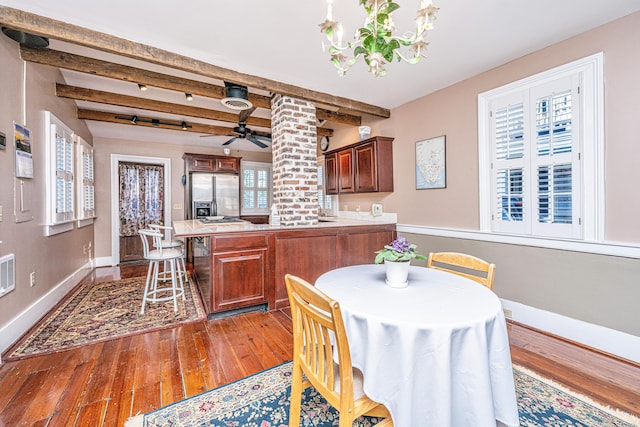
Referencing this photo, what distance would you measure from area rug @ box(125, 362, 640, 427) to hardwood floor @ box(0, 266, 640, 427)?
4.1 inches

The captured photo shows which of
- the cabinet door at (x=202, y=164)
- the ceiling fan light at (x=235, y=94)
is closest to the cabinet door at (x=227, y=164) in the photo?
the cabinet door at (x=202, y=164)

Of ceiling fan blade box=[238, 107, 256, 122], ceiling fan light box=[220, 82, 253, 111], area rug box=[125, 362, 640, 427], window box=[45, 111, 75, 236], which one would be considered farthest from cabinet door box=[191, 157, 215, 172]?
area rug box=[125, 362, 640, 427]

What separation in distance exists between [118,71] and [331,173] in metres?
3.23

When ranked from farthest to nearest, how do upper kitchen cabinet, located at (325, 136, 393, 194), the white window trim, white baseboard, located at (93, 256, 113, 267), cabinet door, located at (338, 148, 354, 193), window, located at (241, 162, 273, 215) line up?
window, located at (241, 162, 273, 215), white baseboard, located at (93, 256, 113, 267), cabinet door, located at (338, 148, 354, 193), upper kitchen cabinet, located at (325, 136, 393, 194), the white window trim

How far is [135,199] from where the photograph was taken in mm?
5766

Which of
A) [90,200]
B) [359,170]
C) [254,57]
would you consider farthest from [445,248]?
[90,200]

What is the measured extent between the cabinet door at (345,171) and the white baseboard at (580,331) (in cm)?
261

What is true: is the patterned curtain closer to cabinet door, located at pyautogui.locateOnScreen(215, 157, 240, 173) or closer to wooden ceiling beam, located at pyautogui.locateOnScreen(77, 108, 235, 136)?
cabinet door, located at pyautogui.locateOnScreen(215, 157, 240, 173)

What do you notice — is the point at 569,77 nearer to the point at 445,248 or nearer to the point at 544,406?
the point at 445,248

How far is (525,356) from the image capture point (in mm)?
2232

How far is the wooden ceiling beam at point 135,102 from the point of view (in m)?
3.55

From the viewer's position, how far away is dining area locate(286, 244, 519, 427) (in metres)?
1.08

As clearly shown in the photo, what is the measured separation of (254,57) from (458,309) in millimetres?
2800

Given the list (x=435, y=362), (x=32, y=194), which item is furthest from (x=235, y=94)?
(x=435, y=362)
